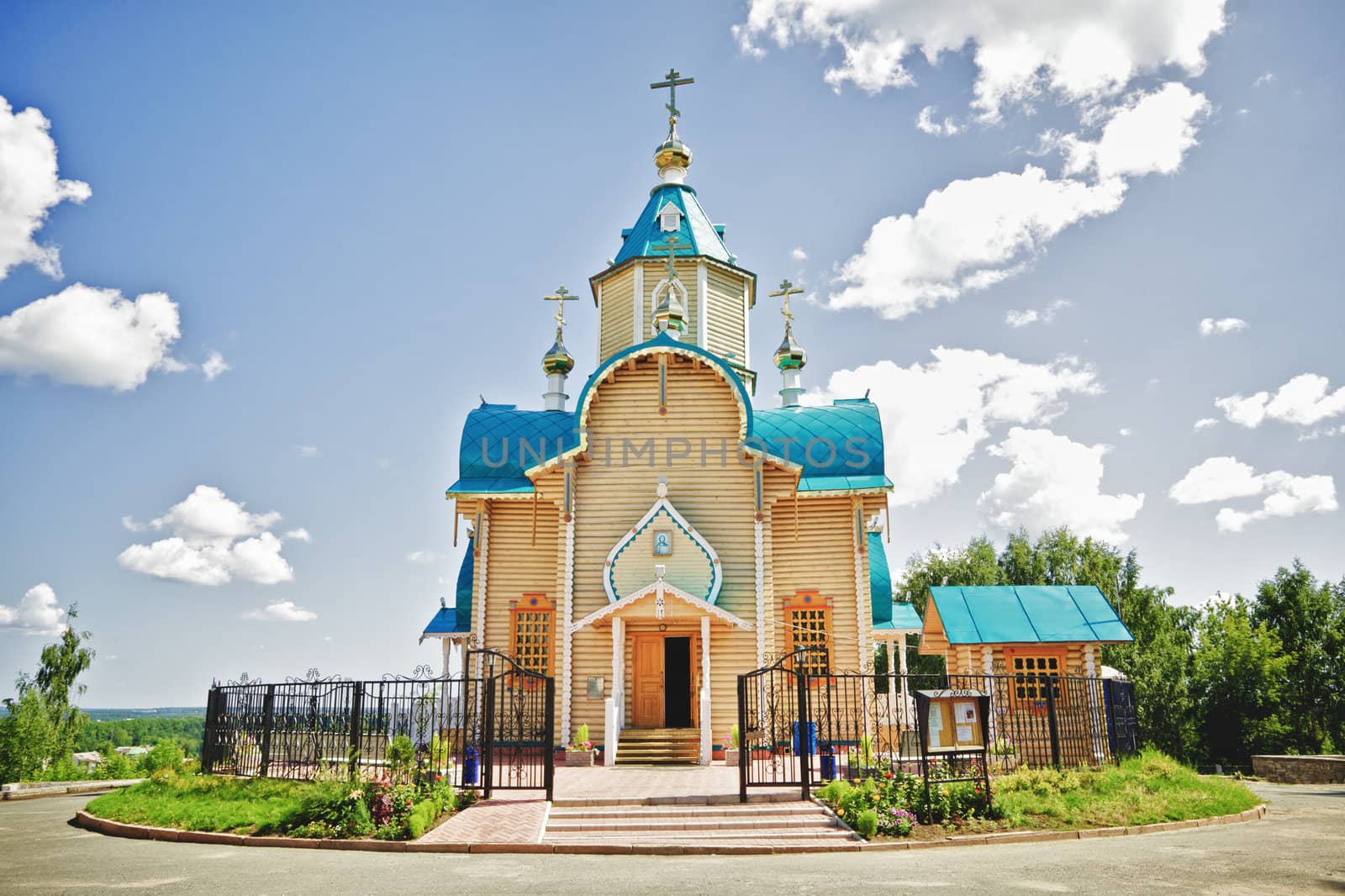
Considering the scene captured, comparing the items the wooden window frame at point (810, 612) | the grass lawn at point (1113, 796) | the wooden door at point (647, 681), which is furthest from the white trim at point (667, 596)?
the grass lawn at point (1113, 796)

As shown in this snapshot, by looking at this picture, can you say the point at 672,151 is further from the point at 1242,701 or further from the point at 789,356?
the point at 1242,701

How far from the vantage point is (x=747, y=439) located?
16.2m

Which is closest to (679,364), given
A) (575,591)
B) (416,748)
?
(575,591)

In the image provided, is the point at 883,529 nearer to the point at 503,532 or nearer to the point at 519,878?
the point at 503,532

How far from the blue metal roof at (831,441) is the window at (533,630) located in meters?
5.30

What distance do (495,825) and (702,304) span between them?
12.6 meters

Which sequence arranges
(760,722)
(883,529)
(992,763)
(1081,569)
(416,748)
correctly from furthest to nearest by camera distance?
(1081,569), (883,529), (760,722), (992,763), (416,748)

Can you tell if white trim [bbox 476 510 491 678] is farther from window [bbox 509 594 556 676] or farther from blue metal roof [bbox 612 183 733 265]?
blue metal roof [bbox 612 183 733 265]

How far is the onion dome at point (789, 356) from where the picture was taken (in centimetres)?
2064

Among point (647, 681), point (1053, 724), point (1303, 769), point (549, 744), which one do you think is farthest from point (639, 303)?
point (1303, 769)

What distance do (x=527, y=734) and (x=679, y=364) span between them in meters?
7.22

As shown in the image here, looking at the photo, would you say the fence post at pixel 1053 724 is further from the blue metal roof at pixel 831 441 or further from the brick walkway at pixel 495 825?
the brick walkway at pixel 495 825

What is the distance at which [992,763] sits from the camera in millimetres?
12016

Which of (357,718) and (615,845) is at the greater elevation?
(357,718)
